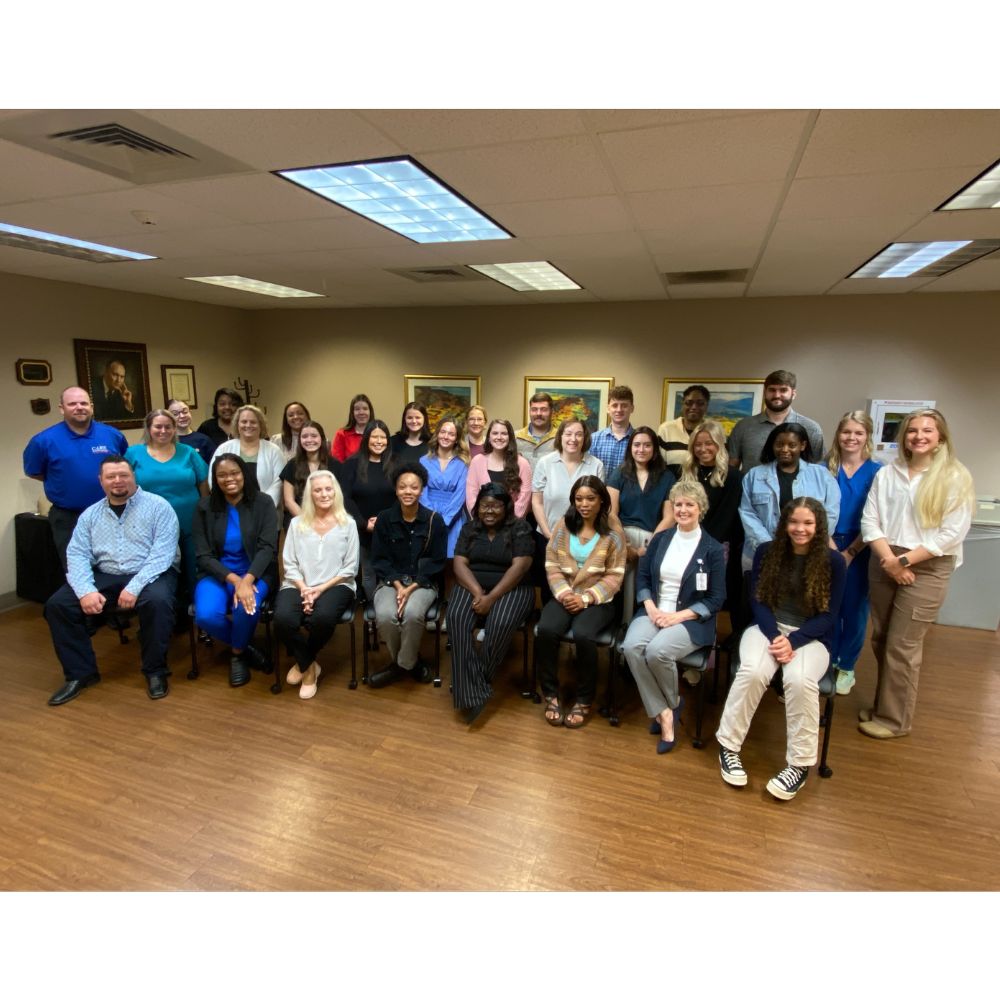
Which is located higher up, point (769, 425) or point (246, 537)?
point (769, 425)

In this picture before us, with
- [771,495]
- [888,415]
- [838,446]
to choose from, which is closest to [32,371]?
[771,495]

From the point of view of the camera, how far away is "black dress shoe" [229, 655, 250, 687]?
334 cm

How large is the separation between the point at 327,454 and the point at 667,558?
2.41 m

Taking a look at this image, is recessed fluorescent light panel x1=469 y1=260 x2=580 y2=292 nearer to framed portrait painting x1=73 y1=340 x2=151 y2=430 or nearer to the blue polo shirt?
the blue polo shirt

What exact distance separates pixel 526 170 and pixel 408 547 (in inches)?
82.0

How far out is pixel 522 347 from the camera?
21.1ft

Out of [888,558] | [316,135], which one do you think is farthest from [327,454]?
[888,558]

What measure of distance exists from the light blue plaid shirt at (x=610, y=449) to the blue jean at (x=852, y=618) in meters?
1.33

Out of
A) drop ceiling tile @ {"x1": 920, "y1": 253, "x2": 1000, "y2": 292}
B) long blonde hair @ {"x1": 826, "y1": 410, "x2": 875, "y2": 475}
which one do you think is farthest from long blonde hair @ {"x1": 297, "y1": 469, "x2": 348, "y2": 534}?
drop ceiling tile @ {"x1": 920, "y1": 253, "x2": 1000, "y2": 292}

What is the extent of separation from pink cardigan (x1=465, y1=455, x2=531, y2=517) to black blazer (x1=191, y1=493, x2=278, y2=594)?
48.6 inches

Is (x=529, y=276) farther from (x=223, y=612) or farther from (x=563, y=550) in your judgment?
(x=223, y=612)

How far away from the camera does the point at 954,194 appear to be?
2443mm

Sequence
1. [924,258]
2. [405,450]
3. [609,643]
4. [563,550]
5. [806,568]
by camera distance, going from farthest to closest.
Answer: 1. [405,450]
2. [924,258]
3. [563,550]
4. [609,643]
5. [806,568]

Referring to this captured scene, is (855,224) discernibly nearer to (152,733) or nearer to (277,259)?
(277,259)
